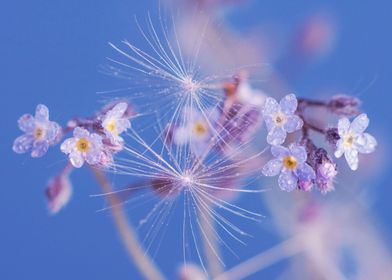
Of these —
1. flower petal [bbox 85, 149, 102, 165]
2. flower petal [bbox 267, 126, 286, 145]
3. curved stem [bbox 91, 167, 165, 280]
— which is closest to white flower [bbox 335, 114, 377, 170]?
flower petal [bbox 267, 126, 286, 145]

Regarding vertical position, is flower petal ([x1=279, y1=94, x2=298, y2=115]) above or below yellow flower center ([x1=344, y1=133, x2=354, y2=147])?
above

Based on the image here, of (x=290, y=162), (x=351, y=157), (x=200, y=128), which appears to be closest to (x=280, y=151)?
(x=290, y=162)

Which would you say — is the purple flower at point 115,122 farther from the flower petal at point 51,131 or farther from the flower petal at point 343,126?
the flower petal at point 343,126

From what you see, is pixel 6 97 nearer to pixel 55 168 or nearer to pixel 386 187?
pixel 55 168

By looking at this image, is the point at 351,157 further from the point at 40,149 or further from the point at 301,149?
the point at 40,149

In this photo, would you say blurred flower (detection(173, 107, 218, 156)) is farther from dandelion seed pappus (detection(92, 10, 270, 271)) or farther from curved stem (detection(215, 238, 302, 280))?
curved stem (detection(215, 238, 302, 280))

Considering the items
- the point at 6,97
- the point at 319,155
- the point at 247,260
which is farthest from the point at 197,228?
the point at 6,97
